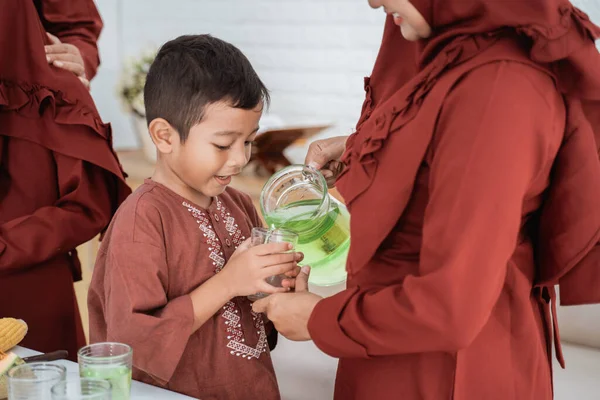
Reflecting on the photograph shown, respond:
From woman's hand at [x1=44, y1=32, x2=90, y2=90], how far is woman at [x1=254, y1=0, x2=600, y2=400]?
2.92ft

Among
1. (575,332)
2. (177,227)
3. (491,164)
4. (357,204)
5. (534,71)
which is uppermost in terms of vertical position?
(534,71)

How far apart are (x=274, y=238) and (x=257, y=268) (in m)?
0.06

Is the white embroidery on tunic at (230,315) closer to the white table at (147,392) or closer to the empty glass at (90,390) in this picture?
the white table at (147,392)

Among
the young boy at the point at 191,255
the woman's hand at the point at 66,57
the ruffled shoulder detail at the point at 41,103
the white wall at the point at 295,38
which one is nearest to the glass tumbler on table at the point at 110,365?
the young boy at the point at 191,255

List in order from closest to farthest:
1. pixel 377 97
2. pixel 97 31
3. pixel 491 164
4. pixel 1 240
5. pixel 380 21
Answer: pixel 491 164 < pixel 377 97 < pixel 1 240 < pixel 97 31 < pixel 380 21

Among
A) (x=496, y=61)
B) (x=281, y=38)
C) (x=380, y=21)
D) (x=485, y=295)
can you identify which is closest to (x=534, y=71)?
(x=496, y=61)

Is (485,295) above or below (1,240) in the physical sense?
above

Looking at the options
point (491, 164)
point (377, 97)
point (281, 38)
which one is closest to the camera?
point (491, 164)

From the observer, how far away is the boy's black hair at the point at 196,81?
1339mm

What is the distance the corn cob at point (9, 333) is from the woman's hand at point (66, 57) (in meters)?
0.70

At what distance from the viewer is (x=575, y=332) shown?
6.89ft

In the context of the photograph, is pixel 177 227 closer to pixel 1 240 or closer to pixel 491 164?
pixel 1 240

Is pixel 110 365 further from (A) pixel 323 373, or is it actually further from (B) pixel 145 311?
(A) pixel 323 373

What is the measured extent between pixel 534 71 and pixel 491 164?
0.15 meters
